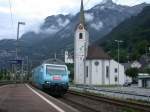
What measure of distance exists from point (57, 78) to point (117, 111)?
52.3 ft

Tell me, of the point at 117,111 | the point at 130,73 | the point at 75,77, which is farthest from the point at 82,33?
the point at 117,111

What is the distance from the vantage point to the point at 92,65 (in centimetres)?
13738

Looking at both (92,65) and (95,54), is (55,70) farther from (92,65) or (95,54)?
(95,54)

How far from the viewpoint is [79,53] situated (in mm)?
134875

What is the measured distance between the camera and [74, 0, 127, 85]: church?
133 m

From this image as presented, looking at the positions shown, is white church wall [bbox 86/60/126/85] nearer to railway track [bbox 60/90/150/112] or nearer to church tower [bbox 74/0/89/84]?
church tower [bbox 74/0/89/84]

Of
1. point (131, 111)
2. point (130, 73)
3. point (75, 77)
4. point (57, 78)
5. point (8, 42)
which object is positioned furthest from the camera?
point (130, 73)

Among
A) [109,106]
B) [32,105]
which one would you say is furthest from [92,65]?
[32,105]

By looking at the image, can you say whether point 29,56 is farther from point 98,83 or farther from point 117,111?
point 117,111

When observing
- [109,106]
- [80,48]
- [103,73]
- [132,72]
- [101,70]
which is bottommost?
[109,106]

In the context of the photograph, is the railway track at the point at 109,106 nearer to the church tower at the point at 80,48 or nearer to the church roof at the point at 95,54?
the church tower at the point at 80,48

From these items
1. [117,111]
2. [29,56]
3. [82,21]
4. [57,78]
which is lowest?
[117,111]

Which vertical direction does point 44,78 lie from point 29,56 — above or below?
below

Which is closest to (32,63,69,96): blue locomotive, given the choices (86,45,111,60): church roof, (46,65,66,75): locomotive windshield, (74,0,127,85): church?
(46,65,66,75): locomotive windshield
